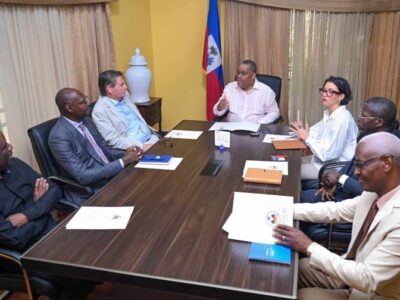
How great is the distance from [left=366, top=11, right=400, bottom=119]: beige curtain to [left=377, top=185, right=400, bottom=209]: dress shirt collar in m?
2.84

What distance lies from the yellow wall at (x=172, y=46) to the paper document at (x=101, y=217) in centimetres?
271

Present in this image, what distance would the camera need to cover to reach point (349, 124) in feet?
7.83

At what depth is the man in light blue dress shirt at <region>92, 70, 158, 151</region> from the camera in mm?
2760

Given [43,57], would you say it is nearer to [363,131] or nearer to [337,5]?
[363,131]

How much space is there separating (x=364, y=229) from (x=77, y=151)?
5.48ft

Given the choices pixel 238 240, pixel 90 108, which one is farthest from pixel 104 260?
pixel 90 108

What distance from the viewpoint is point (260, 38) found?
4.13 m

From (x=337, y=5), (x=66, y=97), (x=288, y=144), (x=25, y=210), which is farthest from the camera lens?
(x=337, y=5)

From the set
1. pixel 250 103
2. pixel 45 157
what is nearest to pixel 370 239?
pixel 45 157

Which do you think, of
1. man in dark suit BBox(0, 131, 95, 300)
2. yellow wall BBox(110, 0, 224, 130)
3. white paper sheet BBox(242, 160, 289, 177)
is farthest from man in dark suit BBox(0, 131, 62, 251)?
yellow wall BBox(110, 0, 224, 130)

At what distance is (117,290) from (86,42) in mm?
2434

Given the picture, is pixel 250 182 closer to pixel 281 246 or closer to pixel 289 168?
pixel 289 168

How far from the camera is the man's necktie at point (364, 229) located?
141 cm

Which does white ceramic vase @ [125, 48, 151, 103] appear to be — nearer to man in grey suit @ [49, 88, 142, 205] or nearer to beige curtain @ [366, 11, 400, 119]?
man in grey suit @ [49, 88, 142, 205]
